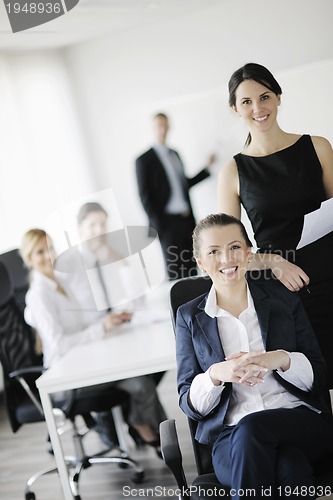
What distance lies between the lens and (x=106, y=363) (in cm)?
298

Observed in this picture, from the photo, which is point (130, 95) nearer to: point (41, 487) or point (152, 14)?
point (152, 14)

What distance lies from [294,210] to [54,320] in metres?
1.49

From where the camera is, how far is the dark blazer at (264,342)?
2.31 meters

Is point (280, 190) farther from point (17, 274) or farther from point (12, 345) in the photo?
point (17, 274)

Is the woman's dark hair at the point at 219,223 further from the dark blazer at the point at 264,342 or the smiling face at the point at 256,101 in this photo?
the smiling face at the point at 256,101

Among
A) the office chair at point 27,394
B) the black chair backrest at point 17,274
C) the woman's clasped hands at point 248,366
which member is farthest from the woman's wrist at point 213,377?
the black chair backrest at point 17,274

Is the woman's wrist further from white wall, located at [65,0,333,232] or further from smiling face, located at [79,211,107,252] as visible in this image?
smiling face, located at [79,211,107,252]

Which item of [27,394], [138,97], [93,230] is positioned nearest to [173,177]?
[138,97]

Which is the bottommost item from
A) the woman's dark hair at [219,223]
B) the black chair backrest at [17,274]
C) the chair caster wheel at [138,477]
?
the chair caster wheel at [138,477]

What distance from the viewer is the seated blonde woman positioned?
3457 mm

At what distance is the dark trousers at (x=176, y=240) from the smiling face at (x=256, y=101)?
1.96m

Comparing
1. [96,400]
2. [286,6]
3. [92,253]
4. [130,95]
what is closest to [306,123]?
[286,6]

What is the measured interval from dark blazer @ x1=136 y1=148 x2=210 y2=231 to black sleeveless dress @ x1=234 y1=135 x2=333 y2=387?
259cm

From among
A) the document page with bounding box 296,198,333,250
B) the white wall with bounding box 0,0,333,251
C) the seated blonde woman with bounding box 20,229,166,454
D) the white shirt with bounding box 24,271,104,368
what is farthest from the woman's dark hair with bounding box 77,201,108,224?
the document page with bounding box 296,198,333,250
